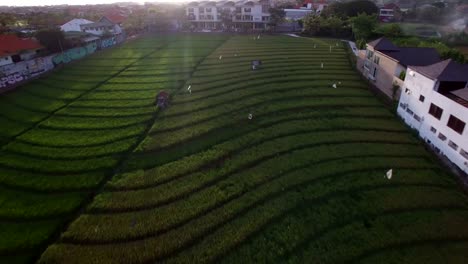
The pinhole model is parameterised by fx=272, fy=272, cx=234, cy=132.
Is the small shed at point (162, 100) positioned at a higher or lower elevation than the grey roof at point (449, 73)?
lower

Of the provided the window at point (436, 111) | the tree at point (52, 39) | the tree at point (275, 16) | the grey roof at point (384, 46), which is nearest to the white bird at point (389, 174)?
the window at point (436, 111)

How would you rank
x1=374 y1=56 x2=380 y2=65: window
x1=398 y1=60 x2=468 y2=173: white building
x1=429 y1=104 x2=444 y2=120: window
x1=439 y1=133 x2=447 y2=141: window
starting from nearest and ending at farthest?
x1=398 y1=60 x2=468 y2=173: white building → x1=439 y1=133 x2=447 y2=141: window → x1=429 y1=104 x2=444 y2=120: window → x1=374 y1=56 x2=380 y2=65: window

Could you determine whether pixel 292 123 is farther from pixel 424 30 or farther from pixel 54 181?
pixel 424 30

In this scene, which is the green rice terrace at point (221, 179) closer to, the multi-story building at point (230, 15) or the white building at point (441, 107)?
the white building at point (441, 107)

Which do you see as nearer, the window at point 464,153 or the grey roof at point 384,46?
the window at point 464,153

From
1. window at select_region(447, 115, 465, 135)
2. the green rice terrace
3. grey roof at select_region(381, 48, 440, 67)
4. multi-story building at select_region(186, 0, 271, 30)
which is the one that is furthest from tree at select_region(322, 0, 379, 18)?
window at select_region(447, 115, 465, 135)

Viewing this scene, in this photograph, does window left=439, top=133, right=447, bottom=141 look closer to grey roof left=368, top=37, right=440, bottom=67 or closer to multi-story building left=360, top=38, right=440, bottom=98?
multi-story building left=360, top=38, right=440, bottom=98
